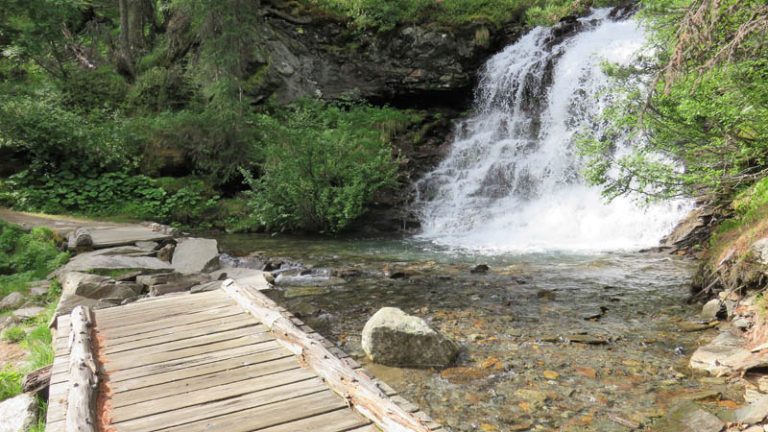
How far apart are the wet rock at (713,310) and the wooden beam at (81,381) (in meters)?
6.59

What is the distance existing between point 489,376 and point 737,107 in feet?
15.6

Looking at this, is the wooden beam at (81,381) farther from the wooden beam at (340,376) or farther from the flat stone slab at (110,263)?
the flat stone slab at (110,263)

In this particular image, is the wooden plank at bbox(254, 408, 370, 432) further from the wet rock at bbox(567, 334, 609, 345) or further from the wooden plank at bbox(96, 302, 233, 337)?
the wet rock at bbox(567, 334, 609, 345)

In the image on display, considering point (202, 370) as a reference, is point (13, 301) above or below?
below

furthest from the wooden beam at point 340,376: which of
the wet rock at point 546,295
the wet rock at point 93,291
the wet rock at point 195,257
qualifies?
the wet rock at point 546,295

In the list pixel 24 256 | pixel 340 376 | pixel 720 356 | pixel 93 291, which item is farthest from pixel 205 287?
pixel 720 356

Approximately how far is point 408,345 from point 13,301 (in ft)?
18.3

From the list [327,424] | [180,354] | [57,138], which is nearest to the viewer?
[327,424]

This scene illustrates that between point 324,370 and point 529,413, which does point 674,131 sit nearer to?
point 529,413

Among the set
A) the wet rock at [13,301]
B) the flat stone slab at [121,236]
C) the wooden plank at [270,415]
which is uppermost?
the wooden plank at [270,415]

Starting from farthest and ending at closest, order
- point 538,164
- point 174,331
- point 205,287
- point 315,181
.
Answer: point 538,164, point 315,181, point 205,287, point 174,331

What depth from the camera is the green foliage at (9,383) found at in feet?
14.3

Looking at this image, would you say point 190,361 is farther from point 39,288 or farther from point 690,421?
point 39,288

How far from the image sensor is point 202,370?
13.0 ft
